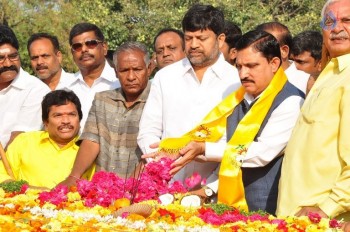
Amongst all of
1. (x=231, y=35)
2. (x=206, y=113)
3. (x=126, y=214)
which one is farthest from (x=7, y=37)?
(x=126, y=214)

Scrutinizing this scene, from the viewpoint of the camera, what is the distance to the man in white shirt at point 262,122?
603 centimetres

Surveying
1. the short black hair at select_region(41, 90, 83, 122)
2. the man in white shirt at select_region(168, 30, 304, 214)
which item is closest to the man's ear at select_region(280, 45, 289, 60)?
the man in white shirt at select_region(168, 30, 304, 214)

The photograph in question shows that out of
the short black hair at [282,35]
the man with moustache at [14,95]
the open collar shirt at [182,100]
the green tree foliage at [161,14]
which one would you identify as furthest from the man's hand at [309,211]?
the green tree foliage at [161,14]

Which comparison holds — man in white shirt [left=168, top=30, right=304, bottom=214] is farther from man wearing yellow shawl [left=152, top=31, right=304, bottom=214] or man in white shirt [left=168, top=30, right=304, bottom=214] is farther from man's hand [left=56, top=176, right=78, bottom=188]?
man's hand [left=56, top=176, right=78, bottom=188]

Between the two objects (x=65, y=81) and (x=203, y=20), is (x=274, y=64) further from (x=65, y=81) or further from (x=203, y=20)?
(x=65, y=81)

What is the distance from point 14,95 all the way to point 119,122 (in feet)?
5.46

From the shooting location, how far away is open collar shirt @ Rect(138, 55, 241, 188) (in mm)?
6906

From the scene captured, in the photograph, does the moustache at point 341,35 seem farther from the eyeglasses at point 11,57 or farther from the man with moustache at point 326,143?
the eyeglasses at point 11,57

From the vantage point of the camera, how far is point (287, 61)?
735cm

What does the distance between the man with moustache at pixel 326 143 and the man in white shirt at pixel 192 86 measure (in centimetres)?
151

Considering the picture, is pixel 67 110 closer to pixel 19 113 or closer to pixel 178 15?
pixel 19 113

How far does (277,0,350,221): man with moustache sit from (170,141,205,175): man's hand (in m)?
0.96

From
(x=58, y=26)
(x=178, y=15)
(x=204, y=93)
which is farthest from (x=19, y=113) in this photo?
(x=58, y=26)

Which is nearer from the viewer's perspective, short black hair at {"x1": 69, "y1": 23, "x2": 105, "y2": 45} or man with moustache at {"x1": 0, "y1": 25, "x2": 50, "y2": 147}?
man with moustache at {"x1": 0, "y1": 25, "x2": 50, "y2": 147}
